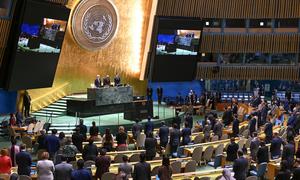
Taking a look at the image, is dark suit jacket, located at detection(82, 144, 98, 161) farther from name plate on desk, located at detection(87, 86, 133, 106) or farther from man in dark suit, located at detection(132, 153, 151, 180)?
name plate on desk, located at detection(87, 86, 133, 106)

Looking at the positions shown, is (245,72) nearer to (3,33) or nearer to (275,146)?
(3,33)

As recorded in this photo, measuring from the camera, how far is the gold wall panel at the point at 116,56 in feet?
89.4

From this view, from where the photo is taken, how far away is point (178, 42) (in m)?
30.0

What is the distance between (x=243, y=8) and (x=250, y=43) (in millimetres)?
2459

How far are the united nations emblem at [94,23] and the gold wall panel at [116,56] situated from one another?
375 millimetres

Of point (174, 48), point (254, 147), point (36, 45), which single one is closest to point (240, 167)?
point (254, 147)

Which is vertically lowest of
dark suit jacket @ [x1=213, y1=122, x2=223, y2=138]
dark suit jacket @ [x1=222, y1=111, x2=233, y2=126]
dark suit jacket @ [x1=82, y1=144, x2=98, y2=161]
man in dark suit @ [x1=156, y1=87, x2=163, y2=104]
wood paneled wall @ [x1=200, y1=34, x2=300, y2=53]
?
dark suit jacket @ [x1=82, y1=144, x2=98, y2=161]

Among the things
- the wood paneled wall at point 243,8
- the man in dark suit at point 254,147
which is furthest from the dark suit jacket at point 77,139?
the wood paneled wall at point 243,8

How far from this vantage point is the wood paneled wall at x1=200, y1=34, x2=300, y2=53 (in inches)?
1340

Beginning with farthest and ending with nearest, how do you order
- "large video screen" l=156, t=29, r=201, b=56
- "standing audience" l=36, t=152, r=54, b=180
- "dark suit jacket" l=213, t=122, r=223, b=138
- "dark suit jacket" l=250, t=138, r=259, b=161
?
"large video screen" l=156, t=29, r=201, b=56
"dark suit jacket" l=213, t=122, r=223, b=138
"dark suit jacket" l=250, t=138, r=259, b=161
"standing audience" l=36, t=152, r=54, b=180

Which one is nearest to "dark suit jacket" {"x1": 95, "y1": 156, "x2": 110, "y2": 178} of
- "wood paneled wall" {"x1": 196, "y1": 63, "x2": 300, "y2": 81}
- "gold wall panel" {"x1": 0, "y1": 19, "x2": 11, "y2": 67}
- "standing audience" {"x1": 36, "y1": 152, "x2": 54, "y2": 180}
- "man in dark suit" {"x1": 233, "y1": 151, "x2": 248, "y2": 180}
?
"standing audience" {"x1": 36, "y1": 152, "x2": 54, "y2": 180}

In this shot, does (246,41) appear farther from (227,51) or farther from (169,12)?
(169,12)

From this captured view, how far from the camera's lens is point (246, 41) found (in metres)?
34.2

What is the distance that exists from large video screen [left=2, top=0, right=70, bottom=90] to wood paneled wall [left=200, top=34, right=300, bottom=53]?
12483 millimetres
